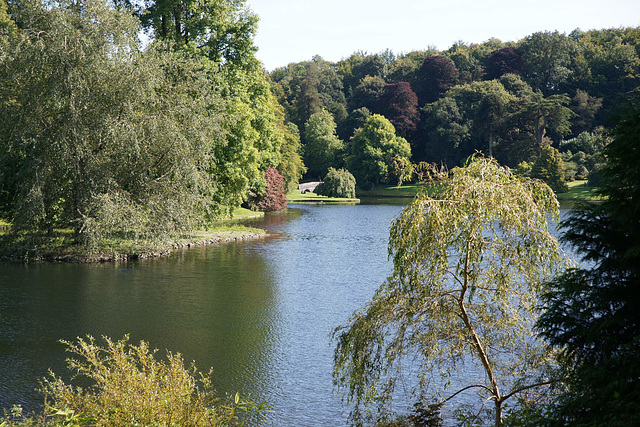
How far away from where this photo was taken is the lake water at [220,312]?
37.9ft

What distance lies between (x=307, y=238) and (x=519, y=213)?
24655mm

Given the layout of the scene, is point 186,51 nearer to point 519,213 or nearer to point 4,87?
point 4,87

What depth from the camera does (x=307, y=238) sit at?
107 ft

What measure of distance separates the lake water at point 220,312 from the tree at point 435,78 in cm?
6678

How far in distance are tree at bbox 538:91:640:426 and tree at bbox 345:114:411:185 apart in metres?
70.9

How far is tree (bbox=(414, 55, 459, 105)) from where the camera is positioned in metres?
89.2

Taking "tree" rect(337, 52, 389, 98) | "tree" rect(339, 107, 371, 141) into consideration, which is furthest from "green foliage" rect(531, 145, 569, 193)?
"tree" rect(337, 52, 389, 98)

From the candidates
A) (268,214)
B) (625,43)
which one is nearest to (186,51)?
(268,214)

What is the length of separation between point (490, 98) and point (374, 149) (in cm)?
1621

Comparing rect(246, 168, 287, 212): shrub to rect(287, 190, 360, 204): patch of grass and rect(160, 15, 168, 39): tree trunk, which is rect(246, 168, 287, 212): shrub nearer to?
rect(287, 190, 360, 204): patch of grass

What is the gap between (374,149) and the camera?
77.6 m

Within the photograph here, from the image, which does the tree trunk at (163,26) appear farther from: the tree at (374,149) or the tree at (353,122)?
the tree at (353,122)

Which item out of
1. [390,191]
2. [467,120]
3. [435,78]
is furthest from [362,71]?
[390,191]

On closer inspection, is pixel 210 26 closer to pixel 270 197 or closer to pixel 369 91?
pixel 270 197
